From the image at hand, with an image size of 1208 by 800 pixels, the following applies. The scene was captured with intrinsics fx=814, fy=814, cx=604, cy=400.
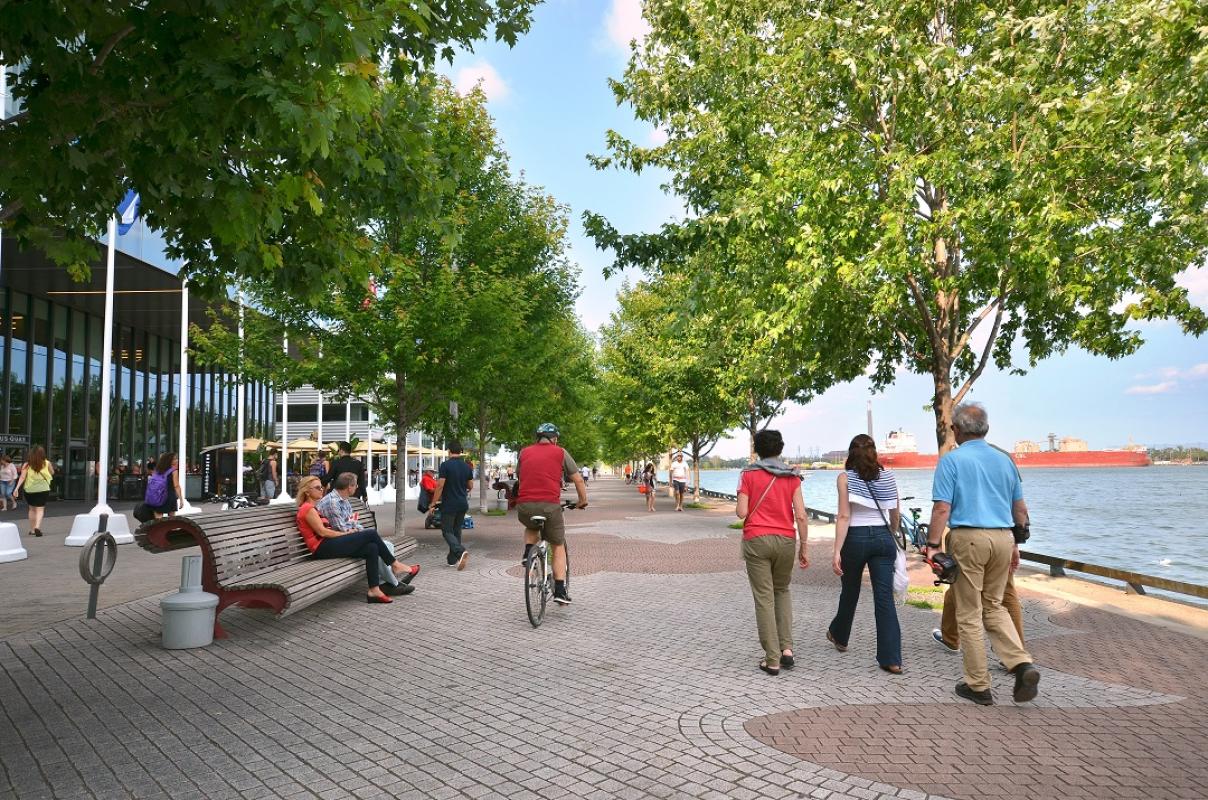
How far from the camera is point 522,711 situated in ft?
16.8

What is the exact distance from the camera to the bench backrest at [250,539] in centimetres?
728

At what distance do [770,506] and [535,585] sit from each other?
2.67 meters

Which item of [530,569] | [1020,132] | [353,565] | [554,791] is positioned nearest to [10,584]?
[353,565]

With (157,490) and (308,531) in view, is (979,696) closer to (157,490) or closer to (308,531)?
(308,531)

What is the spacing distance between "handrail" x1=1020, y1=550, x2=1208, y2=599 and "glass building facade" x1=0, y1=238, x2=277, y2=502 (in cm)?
2036

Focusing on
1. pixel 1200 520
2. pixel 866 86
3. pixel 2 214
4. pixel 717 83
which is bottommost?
pixel 1200 520

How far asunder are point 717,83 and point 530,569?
23.8 feet

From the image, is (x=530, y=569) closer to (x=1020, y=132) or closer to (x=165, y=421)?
(x=1020, y=132)

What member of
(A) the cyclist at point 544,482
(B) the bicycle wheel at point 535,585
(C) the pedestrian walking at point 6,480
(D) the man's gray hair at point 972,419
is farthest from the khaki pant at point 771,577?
(C) the pedestrian walking at point 6,480

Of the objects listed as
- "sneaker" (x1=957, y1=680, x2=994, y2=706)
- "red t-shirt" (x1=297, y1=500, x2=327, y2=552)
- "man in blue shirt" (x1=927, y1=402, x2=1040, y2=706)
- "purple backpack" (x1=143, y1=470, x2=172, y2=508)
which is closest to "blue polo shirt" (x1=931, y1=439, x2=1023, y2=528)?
"man in blue shirt" (x1=927, y1=402, x2=1040, y2=706)

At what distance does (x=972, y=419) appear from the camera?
5.67 meters

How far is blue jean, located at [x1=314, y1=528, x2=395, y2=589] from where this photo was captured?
892 cm

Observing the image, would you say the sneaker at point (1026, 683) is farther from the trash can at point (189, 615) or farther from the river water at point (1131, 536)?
the river water at point (1131, 536)

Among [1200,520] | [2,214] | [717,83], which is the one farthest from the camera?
[1200,520]
